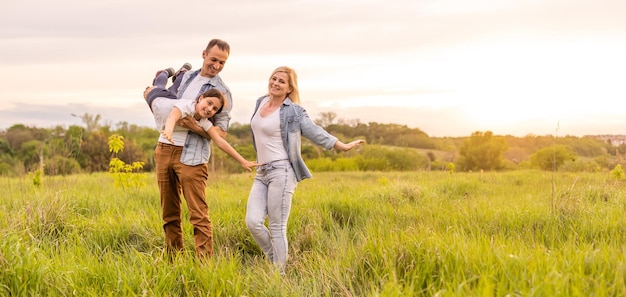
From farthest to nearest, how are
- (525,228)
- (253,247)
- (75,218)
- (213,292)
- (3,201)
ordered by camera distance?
(3,201) → (75,218) → (253,247) → (525,228) → (213,292)

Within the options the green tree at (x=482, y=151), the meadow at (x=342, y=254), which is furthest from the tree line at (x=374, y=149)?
Result: the meadow at (x=342, y=254)

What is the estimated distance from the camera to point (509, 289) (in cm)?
307

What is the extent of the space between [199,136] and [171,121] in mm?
457

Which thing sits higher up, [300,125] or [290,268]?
[300,125]

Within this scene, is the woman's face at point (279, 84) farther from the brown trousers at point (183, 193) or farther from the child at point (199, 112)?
the brown trousers at point (183, 193)

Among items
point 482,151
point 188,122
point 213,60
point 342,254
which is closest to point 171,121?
point 188,122

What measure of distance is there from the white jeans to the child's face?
0.70 meters

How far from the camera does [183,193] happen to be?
196 inches

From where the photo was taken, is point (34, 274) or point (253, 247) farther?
point (253, 247)

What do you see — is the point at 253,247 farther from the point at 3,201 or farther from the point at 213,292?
the point at 3,201

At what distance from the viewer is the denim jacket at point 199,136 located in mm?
4895

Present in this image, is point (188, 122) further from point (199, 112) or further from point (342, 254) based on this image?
point (342, 254)

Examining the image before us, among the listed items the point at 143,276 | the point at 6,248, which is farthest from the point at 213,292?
the point at 6,248

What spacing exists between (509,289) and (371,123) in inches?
2387
